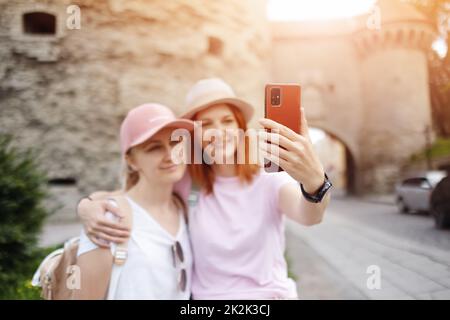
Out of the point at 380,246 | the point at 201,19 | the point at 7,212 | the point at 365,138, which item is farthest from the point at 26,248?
the point at 365,138

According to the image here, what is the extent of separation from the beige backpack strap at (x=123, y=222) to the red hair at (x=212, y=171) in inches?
12.0

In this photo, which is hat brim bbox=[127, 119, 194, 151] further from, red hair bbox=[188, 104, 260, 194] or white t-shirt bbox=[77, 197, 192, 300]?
white t-shirt bbox=[77, 197, 192, 300]

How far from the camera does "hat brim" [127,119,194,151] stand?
121 centimetres

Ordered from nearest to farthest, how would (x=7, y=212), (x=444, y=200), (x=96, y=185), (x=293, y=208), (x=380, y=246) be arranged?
(x=444, y=200)
(x=380, y=246)
(x=293, y=208)
(x=7, y=212)
(x=96, y=185)

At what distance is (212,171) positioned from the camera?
1412mm

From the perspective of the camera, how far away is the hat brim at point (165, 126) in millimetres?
1207

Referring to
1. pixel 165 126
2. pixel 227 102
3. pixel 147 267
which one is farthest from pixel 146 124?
pixel 147 267

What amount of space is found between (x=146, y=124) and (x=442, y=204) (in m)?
0.98

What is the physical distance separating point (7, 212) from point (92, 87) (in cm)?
466

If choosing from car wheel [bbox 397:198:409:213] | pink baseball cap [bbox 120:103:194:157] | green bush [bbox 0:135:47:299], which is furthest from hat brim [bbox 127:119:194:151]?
green bush [bbox 0:135:47:299]

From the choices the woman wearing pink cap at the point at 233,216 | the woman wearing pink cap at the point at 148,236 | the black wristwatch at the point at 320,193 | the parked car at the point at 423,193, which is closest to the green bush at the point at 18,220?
the woman wearing pink cap at the point at 148,236

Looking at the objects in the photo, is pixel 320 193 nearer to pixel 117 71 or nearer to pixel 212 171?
pixel 212 171

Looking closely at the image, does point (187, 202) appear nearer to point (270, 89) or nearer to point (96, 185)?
point (270, 89)
